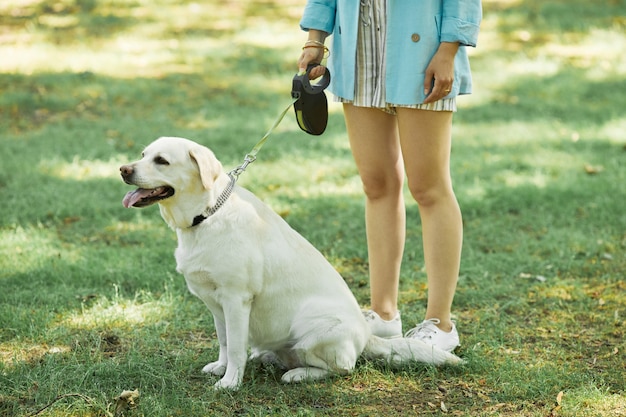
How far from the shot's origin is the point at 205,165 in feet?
10.8

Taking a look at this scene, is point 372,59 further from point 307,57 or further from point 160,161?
point 160,161

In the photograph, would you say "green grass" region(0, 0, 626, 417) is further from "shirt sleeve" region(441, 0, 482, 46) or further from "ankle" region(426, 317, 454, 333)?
"shirt sleeve" region(441, 0, 482, 46)

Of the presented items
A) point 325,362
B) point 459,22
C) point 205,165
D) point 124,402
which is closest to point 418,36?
point 459,22

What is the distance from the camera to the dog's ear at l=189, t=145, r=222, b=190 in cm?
328

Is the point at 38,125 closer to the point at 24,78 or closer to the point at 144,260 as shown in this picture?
the point at 24,78

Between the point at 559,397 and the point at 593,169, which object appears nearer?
the point at 559,397

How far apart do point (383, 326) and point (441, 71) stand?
1268 millimetres

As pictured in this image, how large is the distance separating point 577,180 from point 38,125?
5.43 meters

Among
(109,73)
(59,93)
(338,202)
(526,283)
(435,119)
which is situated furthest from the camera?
(109,73)

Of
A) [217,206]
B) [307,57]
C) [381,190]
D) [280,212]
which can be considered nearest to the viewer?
[217,206]

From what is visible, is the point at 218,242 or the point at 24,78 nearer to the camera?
Answer: the point at 218,242

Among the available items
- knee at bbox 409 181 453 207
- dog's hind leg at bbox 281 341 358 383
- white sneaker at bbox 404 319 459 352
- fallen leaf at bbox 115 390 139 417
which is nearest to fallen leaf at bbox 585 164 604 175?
white sneaker at bbox 404 319 459 352

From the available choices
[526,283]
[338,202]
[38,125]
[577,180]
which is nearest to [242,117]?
[38,125]

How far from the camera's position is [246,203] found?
350 cm
